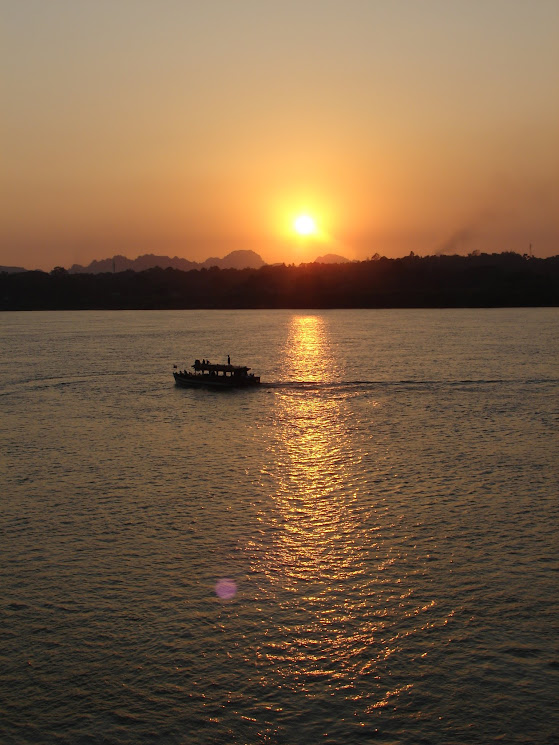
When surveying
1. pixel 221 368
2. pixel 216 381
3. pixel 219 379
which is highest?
pixel 221 368

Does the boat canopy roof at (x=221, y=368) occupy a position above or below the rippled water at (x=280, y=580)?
above

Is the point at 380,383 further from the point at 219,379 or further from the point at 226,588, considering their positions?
the point at 226,588

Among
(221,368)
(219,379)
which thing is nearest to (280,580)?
(219,379)

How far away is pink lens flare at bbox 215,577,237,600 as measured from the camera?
30.0m

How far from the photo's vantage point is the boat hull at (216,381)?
9812 centimetres

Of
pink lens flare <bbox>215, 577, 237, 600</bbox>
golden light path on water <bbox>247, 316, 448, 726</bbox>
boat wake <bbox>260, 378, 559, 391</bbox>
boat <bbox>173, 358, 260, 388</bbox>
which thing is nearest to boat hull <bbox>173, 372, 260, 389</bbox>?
boat <bbox>173, 358, 260, 388</bbox>

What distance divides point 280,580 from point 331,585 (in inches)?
92.5

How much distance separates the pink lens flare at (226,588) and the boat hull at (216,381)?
67.2m

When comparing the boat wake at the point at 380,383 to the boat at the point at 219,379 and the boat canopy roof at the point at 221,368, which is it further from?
the boat canopy roof at the point at 221,368

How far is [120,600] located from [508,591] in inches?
657

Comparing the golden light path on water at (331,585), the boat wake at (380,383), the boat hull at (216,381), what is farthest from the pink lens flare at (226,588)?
the boat hull at (216,381)

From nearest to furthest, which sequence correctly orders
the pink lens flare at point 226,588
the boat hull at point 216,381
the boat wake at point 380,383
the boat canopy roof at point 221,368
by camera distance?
the pink lens flare at point 226,588 < the boat wake at point 380,383 < the boat hull at point 216,381 < the boat canopy roof at point 221,368

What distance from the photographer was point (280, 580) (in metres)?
31.4

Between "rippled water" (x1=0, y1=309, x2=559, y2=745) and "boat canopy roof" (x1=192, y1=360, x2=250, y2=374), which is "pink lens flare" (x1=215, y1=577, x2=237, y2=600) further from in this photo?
"boat canopy roof" (x1=192, y1=360, x2=250, y2=374)
